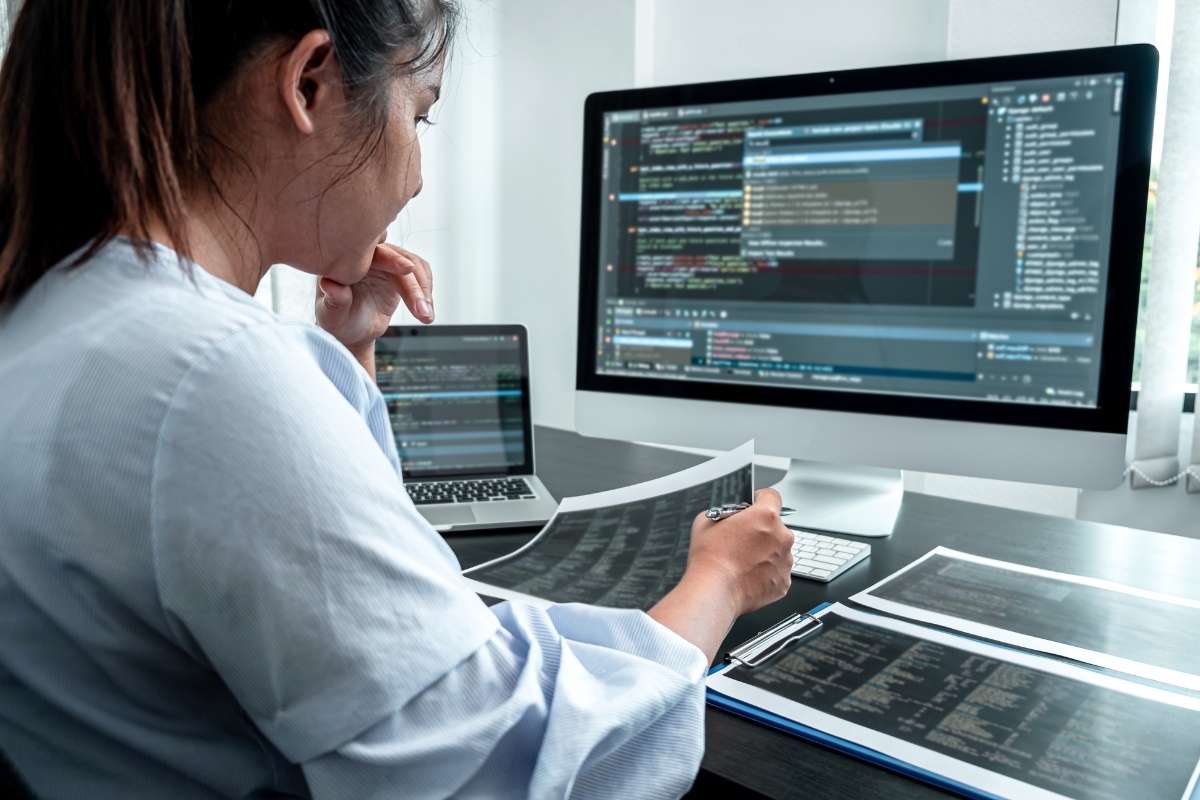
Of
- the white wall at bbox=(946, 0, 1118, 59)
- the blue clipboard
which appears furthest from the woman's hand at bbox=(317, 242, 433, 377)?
the white wall at bbox=(946, 0, 1118, 59)

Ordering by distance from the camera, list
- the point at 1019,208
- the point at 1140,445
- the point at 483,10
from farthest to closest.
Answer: the point at 483,10 < the point at 1140,445 < the point at 1019,208

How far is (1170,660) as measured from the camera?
63 centimetres

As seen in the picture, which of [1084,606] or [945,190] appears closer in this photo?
[1084,606]

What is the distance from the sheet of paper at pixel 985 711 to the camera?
478 millimetres

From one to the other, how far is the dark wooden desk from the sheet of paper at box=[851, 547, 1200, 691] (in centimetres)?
3

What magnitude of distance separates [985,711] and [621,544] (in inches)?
13.3

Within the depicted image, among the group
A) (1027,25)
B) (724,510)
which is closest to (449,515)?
(724,510)

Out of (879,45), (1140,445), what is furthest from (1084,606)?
(879,45)

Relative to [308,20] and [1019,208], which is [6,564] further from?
[1019,208]

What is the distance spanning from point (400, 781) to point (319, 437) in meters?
0.17

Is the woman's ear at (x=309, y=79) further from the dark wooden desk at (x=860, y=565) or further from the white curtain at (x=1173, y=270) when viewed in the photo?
the white curtain at (x=1173, y=270)

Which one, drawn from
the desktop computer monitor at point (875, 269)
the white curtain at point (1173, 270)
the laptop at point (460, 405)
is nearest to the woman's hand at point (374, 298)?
the laptop at point (460, 405)

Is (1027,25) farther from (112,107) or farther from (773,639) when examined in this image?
(112,107)

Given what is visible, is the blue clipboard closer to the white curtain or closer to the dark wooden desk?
the dark wooden desk
